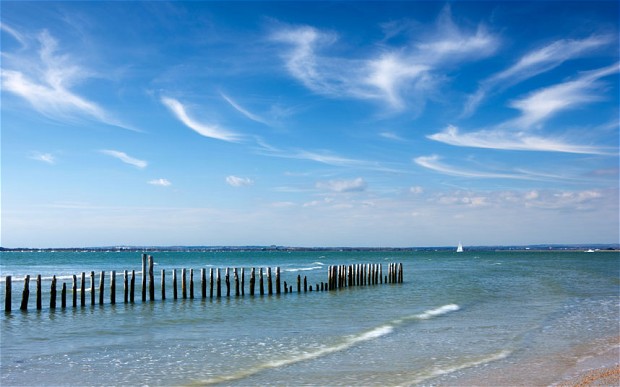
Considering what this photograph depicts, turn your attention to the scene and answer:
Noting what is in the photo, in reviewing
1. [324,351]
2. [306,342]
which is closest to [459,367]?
[324,351]

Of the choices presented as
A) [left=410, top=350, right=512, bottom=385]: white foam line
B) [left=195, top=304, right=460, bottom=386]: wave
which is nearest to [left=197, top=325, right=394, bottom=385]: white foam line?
[left=195, top=304, right=460, bottom=386]: wave

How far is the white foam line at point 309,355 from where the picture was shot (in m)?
12.3

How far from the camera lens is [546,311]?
955 inches

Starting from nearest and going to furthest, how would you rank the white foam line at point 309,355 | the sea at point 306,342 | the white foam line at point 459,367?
the white foam line at point 459,367 → the white foam line at point 309,355 → the sea at point 306,342

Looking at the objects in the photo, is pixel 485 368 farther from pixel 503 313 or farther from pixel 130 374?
pixel 503 313

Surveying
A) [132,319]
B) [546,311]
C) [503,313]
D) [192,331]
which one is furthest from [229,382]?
[546,311]

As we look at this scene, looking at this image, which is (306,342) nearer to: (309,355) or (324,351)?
(324,351)

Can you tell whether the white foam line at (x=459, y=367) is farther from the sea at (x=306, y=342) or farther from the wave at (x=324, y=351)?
the wave at (x=324, y=351)

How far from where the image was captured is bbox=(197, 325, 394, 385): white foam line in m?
12.3

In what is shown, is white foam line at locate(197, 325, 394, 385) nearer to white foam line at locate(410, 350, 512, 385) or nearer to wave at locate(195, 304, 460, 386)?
wave at locate(195, 304, 460, 386)

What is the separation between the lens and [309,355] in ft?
47.4

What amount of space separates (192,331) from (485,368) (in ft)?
32.0

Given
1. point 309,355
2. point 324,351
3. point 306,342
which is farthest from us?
point 306,342

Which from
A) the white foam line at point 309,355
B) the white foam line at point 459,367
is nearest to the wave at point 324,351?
the white foam line at point 309,355
